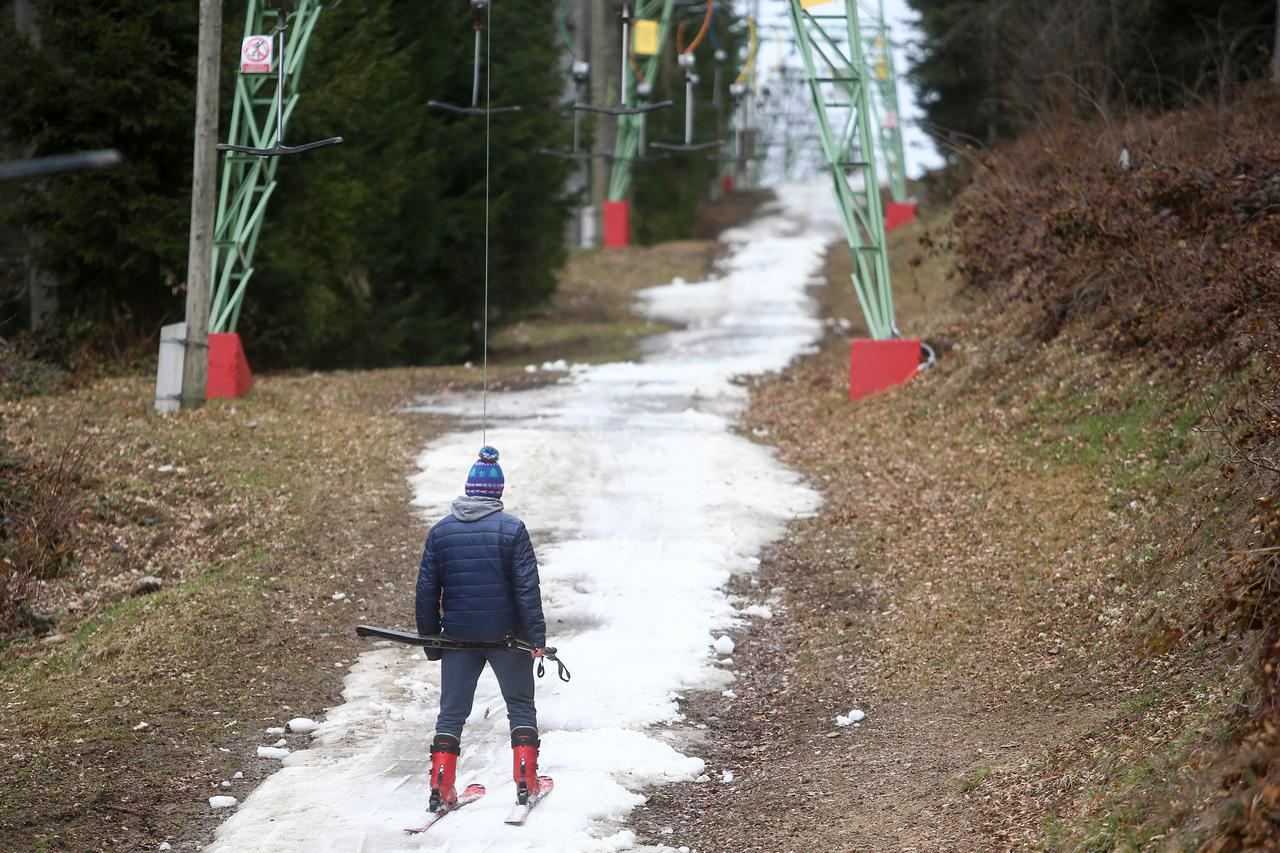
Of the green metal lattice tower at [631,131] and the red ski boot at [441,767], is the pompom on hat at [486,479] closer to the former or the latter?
the red ski boot at [441,767]

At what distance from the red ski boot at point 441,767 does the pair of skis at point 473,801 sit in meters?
0.06

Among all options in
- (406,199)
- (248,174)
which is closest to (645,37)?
(406,199)

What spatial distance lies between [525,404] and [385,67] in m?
7.48

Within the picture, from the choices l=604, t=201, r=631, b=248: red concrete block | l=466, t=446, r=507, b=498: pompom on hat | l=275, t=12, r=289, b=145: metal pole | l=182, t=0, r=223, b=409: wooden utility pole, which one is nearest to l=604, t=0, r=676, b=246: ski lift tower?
l=604, t=201, r=631, b=248: red concrete block

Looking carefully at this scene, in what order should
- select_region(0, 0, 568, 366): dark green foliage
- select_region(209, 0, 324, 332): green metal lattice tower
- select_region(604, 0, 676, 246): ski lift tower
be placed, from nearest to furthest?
select_region(209, 0, 324, 332): green metal lattice tower → select_region(0, 0, 568, 366): dark green foliage → select_region(604, 0, 676, 246): ski lift tower

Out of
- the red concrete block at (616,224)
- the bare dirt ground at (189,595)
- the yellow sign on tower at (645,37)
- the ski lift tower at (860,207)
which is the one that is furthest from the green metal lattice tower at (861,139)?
the red concrete block at (616,224)

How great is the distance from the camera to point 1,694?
927 centimetres

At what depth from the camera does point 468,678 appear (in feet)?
24.6

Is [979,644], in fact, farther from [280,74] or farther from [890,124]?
[890,124]

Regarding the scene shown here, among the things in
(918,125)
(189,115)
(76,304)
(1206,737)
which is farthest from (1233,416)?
(918,125)

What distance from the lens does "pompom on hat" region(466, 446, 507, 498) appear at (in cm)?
755

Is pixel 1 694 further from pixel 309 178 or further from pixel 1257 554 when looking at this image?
pixel 309 178

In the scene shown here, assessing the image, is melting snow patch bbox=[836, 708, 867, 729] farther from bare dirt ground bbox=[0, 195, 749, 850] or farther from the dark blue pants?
bare dirt ground bbox=[0, 195, 749, 850]

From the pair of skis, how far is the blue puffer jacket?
31.9 inches
